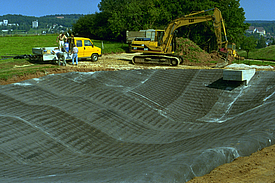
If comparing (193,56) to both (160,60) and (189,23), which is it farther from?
(160,60)

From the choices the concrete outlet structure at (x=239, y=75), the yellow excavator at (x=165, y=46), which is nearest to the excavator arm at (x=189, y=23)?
the yellow excavator at (x=165, y=46)

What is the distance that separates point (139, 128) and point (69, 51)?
12.7 metres

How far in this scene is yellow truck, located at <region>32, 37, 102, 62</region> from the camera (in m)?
18.9

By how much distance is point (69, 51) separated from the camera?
1992cm

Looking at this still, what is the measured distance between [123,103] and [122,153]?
350cm

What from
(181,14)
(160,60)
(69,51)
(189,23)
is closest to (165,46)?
(160,60)

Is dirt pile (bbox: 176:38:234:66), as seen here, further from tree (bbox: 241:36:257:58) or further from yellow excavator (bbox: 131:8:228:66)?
tree (bbox: 241:36:257:58)

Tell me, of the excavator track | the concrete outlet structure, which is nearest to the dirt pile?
the excavator track

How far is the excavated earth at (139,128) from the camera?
550 cm

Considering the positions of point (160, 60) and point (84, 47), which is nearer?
point (84, 47)

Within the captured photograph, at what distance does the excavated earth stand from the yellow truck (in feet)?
20.6

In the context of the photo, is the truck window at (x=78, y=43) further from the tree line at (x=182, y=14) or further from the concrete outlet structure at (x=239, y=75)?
the tree line at (x=182, y=14)

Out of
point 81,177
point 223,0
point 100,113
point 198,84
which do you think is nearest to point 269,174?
point 81,177

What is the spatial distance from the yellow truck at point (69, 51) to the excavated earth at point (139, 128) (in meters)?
6.28
